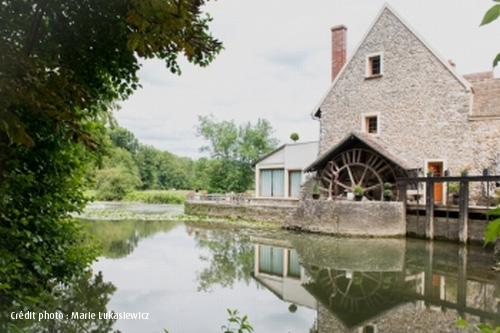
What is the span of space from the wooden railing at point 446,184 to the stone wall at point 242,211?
472 centimetres

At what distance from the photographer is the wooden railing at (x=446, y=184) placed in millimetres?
12891

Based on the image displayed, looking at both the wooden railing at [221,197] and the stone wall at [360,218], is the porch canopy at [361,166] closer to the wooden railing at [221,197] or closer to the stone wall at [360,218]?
the stone wall at [360,218]

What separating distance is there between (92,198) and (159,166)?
252 feet

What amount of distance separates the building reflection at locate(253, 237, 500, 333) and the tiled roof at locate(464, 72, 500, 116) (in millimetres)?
5797

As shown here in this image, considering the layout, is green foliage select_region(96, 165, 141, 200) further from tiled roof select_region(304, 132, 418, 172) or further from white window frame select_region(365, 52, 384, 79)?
white window frame select_region(365, 52, 384, 79)

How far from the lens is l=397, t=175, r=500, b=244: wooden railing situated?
1289 cm

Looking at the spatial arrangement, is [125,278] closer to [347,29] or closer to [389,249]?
[389,249]

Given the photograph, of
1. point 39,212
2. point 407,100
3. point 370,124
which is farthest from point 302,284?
point 370,124

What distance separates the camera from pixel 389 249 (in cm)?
1192

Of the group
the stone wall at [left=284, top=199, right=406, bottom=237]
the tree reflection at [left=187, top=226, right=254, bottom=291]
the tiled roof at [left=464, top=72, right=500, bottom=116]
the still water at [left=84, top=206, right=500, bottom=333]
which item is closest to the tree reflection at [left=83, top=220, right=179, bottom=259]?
the still water at [left=84, top=206, right=500, bottom=333]

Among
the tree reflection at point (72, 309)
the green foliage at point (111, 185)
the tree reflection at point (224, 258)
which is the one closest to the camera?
the tree reflection at point (72, 309)

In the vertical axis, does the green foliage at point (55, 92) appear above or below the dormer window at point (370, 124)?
below

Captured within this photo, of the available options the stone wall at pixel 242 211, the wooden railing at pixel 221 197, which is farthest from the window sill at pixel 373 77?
the wooden railing at pixel 221 197

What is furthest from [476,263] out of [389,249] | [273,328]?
[273,328]
